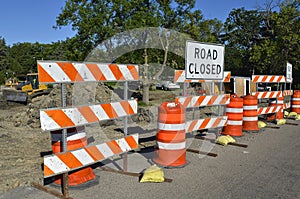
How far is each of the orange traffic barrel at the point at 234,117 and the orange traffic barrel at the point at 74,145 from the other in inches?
194

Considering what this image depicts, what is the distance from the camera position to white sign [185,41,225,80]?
22.1 feet

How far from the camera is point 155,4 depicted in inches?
775

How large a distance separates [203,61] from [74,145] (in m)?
3.77

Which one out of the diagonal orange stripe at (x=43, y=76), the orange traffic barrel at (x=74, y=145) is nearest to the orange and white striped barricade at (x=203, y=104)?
the orange traffic barrel at (x=74, y=145)

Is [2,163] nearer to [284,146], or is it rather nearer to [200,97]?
[200,97]

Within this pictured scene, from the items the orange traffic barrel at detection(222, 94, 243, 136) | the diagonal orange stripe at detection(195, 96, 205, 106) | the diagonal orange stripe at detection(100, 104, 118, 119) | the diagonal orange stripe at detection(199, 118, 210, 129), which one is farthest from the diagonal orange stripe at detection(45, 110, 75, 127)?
the orange traffic barrel at detection(222, 94, 243, 136)

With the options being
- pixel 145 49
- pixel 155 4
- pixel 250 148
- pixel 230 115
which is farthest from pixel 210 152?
pixel 155 4

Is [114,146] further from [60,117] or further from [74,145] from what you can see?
[60,117]

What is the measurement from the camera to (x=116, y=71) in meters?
5.18

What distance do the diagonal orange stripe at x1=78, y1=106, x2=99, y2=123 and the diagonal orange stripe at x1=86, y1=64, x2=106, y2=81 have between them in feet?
1.83

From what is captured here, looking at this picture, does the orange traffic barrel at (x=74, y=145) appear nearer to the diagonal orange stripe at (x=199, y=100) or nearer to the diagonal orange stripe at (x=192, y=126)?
the diagonal orange stripe at (x=192, y=126)

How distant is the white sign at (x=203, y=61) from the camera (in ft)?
22.1

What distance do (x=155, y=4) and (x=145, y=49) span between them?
3.14 metres

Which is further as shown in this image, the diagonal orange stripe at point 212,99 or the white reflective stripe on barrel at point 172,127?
the diagonal orange stripe at point 212,99
